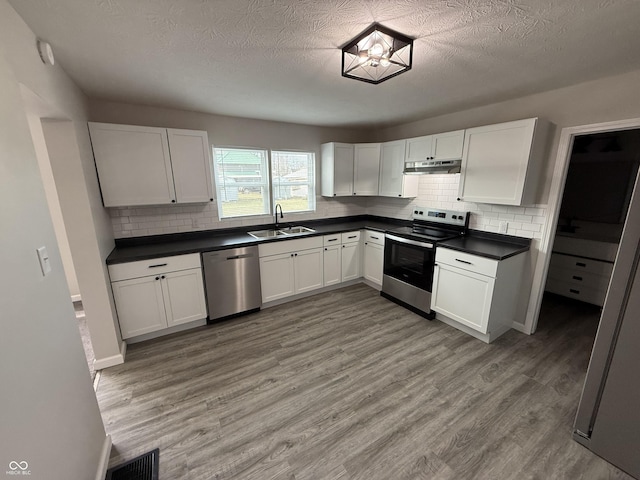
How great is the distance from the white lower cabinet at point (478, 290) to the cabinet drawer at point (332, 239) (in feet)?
4.46

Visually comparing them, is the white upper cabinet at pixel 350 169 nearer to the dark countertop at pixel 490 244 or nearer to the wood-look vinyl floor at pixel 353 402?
the dark countertop at pixel 490 244

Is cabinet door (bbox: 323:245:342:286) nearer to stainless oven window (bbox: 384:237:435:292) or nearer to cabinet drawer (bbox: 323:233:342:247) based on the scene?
cabinet drawer (bbox: 323:233:342:247)

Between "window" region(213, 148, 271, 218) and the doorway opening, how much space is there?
371 cm

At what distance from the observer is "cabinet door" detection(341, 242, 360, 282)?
395 cm

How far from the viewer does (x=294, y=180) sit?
4.08 meters

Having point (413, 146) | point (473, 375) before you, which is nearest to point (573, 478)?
point (473, 375)

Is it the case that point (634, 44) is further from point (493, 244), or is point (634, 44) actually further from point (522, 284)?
point (522, 284)

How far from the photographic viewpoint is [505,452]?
1.64 meters

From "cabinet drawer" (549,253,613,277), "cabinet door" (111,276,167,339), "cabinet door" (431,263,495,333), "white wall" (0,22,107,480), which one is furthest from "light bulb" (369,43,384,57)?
"cabinet drawer" (549,253,613,277)

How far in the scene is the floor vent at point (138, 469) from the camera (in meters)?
→ 1.52

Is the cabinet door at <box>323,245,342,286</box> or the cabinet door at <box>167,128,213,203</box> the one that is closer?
the cabinet door at <box>167,128,213,203</box>

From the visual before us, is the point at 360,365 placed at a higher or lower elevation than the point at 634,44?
lower

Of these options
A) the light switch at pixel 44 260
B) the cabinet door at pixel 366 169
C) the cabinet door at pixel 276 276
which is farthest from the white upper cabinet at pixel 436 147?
the light switch at pixel 44 260

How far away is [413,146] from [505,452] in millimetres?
3198
